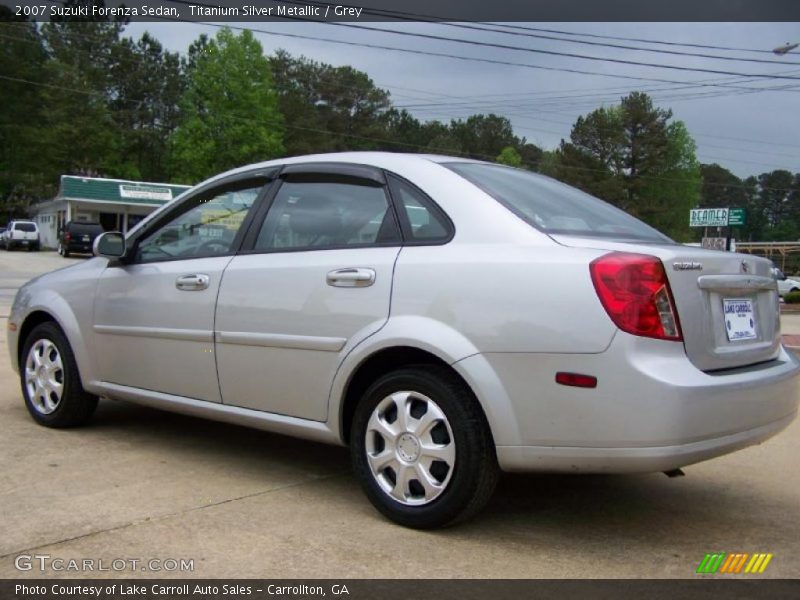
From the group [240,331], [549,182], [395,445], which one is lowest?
[395,445]

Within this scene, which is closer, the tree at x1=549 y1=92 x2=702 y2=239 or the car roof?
the car roof

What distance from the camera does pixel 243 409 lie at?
13.7 feet

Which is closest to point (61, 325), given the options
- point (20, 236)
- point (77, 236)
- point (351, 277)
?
point (351, 277)

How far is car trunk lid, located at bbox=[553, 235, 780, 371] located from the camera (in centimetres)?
325

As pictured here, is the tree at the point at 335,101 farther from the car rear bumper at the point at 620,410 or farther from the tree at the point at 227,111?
the car rear bumper at the point at 620,410

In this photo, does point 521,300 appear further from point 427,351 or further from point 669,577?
point 669,577

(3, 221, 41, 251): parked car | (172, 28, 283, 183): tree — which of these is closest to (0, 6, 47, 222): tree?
(172, 28, 283, 183): tree

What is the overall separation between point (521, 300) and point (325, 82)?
75244 millimetres

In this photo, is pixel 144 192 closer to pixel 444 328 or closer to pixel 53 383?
pixel 53 383

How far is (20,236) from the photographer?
43750mm

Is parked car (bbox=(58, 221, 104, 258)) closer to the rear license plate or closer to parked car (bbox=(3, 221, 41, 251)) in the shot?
parked car (bbox=(3, 221, 41, 251))

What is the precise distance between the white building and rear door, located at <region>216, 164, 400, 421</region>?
133 ft
